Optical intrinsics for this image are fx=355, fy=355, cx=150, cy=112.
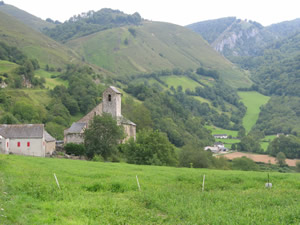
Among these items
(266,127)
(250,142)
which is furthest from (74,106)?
(266,127)

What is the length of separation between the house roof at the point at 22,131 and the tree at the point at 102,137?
7956mm

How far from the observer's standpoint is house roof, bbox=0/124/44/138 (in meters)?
56.0

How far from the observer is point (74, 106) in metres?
107

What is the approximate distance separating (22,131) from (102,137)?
42.1 ft

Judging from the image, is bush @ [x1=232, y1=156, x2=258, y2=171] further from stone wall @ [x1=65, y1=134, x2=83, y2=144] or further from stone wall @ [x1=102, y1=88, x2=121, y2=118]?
stone wall @ [x1=65, y1=134, x2=83, y2=144]

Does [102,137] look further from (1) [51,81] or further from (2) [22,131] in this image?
(1) [51,81]

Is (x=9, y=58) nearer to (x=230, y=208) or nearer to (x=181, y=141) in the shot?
(x=181, y=141)

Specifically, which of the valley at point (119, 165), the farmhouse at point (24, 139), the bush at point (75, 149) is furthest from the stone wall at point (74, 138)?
the farmhouse at point (24, 139)

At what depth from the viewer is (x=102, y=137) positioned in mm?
59969

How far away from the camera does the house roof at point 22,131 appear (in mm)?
55969

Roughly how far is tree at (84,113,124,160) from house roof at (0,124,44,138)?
796 cm

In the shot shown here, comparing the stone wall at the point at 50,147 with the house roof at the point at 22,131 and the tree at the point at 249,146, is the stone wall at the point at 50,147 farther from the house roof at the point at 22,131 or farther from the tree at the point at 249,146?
the tree at the point at 249,146

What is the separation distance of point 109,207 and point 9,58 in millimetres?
139046

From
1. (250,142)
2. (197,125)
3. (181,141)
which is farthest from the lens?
(197,125)
